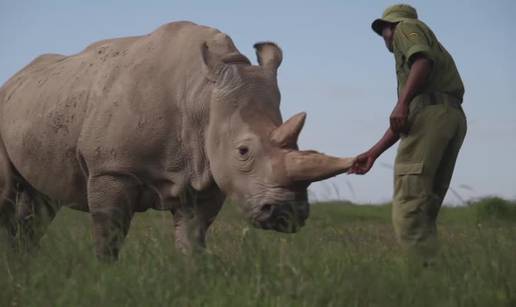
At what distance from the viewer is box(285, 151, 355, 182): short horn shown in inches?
205

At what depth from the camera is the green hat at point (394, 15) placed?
5.57 meters

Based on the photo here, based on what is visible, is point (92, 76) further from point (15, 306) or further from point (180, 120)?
point (15, 306)

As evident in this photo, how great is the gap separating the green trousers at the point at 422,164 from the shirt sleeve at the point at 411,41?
25cm

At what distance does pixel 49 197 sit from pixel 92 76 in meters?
1.22

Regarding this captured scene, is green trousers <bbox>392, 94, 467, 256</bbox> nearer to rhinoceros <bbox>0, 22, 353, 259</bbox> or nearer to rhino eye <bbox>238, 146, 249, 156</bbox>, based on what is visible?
rhinoceros <bbox>0, 22, 353, 259</bbox>

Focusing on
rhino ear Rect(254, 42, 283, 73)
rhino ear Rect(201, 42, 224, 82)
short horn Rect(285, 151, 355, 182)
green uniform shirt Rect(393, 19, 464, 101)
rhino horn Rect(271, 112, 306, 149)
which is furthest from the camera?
rhino ear Rect(254, 42, 283, 73)

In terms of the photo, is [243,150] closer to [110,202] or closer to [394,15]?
[110,202]

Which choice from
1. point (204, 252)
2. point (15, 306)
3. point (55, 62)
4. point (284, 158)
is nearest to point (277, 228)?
point (284, 158)

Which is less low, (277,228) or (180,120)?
(180,120)

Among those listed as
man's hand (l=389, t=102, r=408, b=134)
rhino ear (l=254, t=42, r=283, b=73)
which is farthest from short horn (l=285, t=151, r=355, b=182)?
rhino ear (l=254, t=42, r=283, b=73)

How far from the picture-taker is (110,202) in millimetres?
6207

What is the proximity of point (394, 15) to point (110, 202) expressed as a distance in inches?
87.1

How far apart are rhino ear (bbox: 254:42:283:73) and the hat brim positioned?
858 mm

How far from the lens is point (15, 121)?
23.6 feet
